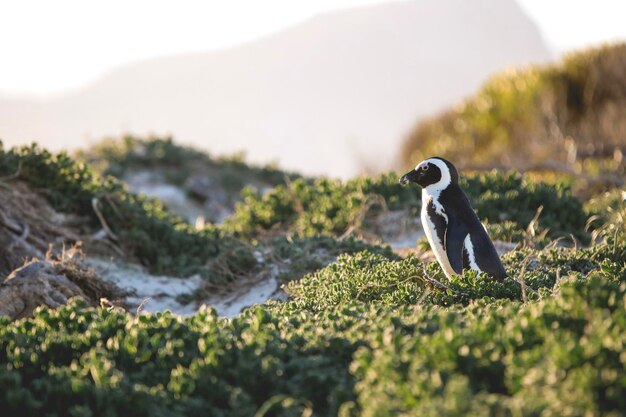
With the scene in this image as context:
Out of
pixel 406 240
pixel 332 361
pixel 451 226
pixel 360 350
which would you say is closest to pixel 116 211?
pixel 406 240

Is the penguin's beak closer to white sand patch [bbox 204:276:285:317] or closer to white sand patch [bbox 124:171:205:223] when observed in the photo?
white sand patch [bbox 204:276:285:317]

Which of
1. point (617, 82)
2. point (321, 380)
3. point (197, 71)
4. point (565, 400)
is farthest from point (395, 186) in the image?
point (197, 71)

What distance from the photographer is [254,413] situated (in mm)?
4102

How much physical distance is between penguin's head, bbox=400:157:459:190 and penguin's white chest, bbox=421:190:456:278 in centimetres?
12

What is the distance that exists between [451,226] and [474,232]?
0.51ft

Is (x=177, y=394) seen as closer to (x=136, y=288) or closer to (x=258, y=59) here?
(x=136, y=288)

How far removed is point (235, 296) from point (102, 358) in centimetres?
358

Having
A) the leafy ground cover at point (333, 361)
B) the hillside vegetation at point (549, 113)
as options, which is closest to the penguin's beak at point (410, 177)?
the leafy ground cover at point (333, 361)

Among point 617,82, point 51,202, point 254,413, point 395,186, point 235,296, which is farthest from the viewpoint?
point 617,82

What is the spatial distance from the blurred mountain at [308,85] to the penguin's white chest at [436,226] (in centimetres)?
5688

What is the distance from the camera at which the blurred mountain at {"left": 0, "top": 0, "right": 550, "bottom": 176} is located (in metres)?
67.8

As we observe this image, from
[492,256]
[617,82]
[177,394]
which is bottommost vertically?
[617,82]

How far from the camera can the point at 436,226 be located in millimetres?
6598

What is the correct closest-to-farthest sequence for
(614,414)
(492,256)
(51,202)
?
(614,414), (492,256), (51,202)
